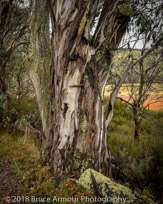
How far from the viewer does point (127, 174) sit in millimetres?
2430

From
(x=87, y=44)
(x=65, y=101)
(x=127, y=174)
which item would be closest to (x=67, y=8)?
(x=87, y=44)

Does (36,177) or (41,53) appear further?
(41,53)

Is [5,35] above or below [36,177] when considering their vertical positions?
above

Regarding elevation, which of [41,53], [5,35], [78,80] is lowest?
[78,80]

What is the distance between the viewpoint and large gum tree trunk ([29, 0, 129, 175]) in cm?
172

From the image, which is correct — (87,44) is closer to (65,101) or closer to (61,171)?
(65,101)

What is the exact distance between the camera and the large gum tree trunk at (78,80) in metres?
1.72

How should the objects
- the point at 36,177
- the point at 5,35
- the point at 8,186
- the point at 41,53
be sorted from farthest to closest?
the point at 5,35, the point at 41,53, the point at 36,177, the point at 8,186

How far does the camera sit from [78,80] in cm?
179

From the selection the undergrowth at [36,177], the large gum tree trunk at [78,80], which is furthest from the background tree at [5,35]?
the large gum tree trunk at [78,80]

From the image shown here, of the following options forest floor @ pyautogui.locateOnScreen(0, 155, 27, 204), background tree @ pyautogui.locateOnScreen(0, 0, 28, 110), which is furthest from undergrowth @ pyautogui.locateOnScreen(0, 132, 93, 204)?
background tree @ pyautogui.locateOnScreen(0, 0, 28, 110)

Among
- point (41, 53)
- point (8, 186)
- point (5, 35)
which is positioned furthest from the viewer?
point (5, 35)

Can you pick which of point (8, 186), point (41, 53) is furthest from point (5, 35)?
point (8, 186)

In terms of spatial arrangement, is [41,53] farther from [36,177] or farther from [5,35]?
[5,35]
